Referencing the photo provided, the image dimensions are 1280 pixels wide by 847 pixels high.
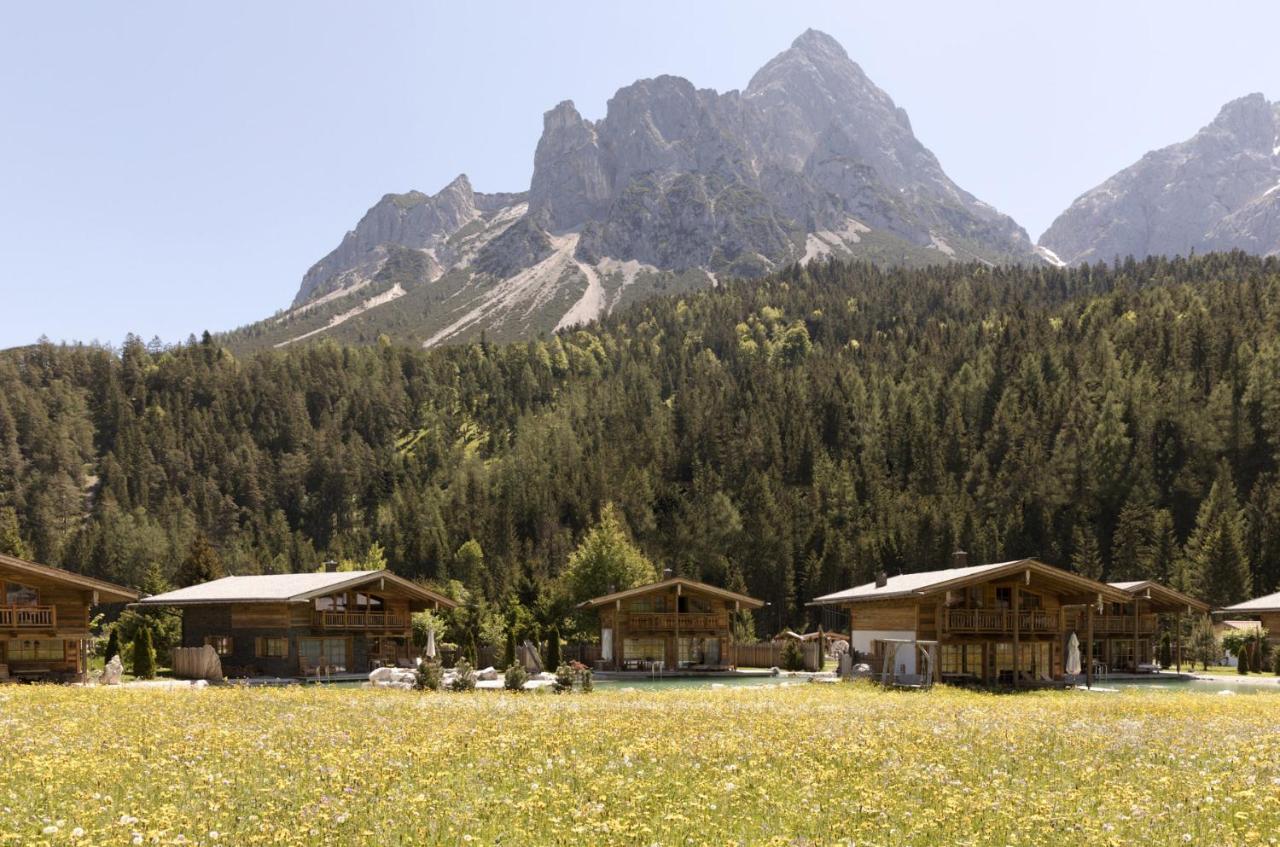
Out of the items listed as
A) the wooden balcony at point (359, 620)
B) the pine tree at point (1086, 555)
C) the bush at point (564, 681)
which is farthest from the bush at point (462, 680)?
the pine tree at point (1086, 555)

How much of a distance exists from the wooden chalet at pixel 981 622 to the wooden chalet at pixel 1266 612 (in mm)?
14712

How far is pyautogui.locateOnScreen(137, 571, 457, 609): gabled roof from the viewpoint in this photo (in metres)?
53.4

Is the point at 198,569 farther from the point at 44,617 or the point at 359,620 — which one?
the point at 44,617

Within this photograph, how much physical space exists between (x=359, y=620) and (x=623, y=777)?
144 ft

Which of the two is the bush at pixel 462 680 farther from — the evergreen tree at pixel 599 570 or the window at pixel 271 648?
the evergreen tree at pixel 599 570

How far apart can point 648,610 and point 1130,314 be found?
4806 inches

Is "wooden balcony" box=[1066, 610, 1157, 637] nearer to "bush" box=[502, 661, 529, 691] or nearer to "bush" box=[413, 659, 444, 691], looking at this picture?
"bush" box=[502, 661, 529, 691]

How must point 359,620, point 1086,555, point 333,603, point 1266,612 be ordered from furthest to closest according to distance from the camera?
point 1086,555, point 1266,612, point 359,620, point 333,603

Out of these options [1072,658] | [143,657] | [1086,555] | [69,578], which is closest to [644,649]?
[1072,658]

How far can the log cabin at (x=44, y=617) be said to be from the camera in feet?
149

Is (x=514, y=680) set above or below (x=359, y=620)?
below

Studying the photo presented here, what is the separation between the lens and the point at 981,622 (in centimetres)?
4962

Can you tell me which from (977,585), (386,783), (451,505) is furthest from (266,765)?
(451,505)

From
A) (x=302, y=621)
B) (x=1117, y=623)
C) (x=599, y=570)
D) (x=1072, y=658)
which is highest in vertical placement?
(x=599, y=570)
